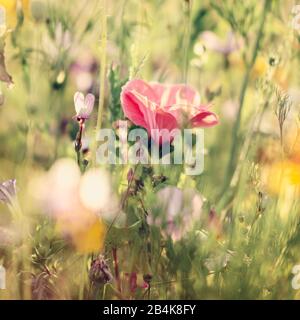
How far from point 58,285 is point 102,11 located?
0.79 feet

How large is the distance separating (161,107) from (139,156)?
51 mm

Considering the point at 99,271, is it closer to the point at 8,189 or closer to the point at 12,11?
the point at 8,189

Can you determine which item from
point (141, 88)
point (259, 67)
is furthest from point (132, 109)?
point (259, 67)

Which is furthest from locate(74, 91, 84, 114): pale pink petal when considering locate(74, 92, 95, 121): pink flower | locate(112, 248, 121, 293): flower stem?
locate(112, 248, 121, 293): flower stem

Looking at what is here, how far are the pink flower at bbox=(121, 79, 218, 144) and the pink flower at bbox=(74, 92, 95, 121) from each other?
27mm

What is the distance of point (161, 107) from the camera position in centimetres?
55

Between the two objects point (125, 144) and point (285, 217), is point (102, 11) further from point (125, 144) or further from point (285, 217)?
point (285, 217)

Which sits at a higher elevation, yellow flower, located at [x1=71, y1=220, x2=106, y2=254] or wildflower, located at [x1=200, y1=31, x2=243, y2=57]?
wildflower, located at [x1=200, y1=31, x2=243, y2=57]

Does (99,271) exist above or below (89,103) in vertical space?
below

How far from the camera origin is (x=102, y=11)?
56 cm

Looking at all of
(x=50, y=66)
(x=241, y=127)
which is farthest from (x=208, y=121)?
(x=50, y=66)

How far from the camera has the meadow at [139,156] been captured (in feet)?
1.86

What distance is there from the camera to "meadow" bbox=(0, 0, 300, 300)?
566 millimetres

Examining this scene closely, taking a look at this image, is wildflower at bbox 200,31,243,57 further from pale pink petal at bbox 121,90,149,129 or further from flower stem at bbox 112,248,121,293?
flower stem at bbox 112,248,121,293
